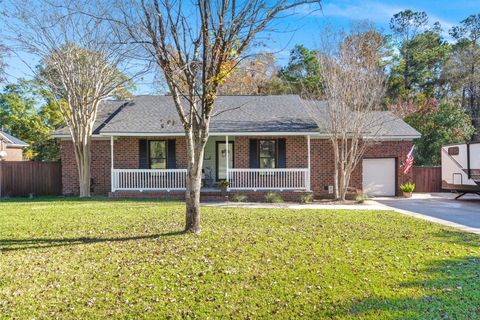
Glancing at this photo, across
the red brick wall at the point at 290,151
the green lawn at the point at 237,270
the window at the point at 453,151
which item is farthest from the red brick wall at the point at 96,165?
the window at the point at 453,151

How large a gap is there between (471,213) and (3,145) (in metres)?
27.1

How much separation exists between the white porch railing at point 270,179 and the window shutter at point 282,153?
941 mm

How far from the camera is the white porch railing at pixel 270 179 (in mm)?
14250

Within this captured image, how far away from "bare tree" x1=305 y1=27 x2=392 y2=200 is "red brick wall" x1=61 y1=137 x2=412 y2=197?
1139 millimetres

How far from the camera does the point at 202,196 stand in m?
13.9

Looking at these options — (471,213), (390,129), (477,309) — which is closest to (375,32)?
(390,129)

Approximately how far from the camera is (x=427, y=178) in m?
18.5

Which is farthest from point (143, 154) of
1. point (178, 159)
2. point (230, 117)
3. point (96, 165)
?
point (230, 117)

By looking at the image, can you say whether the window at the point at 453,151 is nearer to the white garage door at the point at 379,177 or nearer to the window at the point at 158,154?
the white garage door at the point at 379,177

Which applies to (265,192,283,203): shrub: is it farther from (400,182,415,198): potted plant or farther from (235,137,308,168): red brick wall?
(400,182,415,198): potted plant

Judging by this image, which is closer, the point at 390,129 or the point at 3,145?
the point at 390,129

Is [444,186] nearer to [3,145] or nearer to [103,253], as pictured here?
[103,253]

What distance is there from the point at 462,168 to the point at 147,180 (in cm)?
1326

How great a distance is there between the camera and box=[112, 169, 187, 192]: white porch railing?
14383 millimetres
